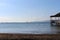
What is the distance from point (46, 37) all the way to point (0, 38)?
3084 millimetres

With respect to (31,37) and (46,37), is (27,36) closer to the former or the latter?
(31,37)

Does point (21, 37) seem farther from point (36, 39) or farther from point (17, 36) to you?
point (36, 39)

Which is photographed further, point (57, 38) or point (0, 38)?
point (0, 38)

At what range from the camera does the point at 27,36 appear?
37.0 feet

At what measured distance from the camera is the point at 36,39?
428 inches

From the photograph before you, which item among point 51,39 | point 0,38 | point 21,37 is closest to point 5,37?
point 0,38

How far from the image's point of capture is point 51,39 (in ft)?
35.3

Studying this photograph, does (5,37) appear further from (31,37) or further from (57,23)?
(57,23)

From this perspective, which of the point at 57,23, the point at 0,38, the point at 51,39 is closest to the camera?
the point at 51,39

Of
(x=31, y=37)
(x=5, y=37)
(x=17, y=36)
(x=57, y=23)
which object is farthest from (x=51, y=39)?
(x=57, y=23)

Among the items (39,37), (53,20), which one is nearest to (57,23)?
(53,20)

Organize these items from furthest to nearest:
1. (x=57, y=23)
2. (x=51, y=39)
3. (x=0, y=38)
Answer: (x=57, y=23) → (x=0, y=38) → (x=51, y=39)

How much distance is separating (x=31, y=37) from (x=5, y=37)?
71.6 inches

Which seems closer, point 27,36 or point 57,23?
point 27,36
